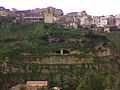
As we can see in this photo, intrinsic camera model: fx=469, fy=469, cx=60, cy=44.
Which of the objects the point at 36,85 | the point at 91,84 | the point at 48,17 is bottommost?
the point at 36,85

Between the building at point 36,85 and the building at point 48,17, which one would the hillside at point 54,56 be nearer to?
the building at point 36,85

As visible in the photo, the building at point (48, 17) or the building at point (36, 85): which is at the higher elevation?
the building at point (48, 17)

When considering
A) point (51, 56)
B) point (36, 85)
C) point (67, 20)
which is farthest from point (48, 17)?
point (36, 85)

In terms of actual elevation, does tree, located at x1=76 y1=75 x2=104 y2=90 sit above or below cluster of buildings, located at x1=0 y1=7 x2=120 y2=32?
below

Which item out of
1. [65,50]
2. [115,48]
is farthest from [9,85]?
[115,48]

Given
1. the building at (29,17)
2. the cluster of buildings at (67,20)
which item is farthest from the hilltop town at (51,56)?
the cluster of buildings at (67,20)

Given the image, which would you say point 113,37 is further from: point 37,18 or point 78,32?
point 37,18

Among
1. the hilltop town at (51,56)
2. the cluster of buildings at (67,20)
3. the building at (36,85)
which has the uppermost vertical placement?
the cluster of buildings at (67,20)

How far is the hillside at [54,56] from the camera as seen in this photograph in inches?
2265

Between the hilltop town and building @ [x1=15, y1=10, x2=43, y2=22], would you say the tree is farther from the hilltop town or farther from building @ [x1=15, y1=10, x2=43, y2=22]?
building @ [x1=15, y1=10, x2=43, y2=22]

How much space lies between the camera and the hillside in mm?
57531

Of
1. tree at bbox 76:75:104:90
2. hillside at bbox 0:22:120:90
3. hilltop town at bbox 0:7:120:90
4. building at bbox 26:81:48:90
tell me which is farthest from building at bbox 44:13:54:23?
tree at bbox 76:75:104:90

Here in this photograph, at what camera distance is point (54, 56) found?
6147 centimetres

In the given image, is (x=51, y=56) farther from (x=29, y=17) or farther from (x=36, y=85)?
(x=29, y=17)
